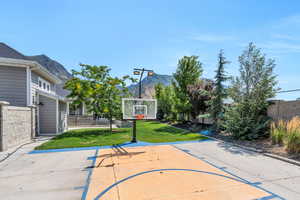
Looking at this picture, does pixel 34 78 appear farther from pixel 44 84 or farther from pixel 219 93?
pixel 219 93

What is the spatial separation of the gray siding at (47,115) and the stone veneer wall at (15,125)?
1124mm

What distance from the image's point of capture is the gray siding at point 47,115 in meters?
9.27

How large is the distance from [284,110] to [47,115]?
1417cm

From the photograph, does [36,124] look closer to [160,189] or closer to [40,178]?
[40,178]

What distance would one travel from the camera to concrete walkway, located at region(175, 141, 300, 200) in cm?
310

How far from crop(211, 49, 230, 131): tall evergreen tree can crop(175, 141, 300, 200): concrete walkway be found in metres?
4.29

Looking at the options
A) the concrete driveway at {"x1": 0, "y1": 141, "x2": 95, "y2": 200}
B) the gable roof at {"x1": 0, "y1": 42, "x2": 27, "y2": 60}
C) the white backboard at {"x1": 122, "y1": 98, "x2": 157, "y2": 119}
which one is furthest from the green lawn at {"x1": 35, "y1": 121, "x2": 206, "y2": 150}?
the gable roof at {"x1": 0, "y1": 42, "x2": 27, "y2": 60}

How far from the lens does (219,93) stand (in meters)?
10.0

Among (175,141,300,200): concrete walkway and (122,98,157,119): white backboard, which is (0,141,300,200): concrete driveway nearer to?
(175,141,300,200): concrete walkway

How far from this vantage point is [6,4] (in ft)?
21.2

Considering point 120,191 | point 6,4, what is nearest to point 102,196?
point 120,191

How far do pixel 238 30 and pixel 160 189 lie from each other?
930 centimetres

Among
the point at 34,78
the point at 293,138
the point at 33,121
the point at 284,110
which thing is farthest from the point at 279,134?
the point at 34,78

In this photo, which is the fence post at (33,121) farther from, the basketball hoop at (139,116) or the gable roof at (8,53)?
the basketball hoop at (139,116)
